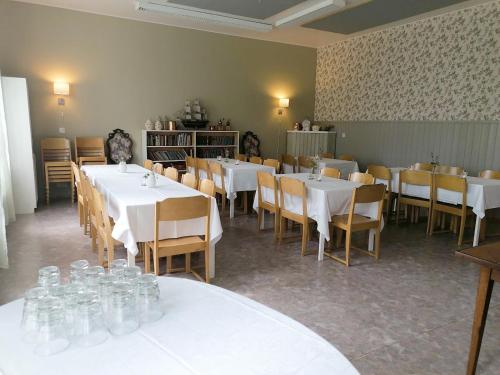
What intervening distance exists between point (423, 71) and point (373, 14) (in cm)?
145

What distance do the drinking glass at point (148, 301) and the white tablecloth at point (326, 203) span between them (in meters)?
3.04

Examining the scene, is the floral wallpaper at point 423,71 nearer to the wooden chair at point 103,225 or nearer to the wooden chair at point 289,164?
the wooden chair at point 289,164

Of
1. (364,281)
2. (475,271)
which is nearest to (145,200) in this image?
(364,281)

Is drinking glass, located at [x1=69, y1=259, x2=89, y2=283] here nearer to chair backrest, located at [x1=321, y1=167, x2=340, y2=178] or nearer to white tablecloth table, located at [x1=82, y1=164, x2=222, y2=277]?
white tablecloth table, located at [x1=82, y1=164, x2=222, y2=277]

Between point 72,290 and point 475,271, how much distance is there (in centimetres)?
409

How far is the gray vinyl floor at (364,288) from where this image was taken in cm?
253

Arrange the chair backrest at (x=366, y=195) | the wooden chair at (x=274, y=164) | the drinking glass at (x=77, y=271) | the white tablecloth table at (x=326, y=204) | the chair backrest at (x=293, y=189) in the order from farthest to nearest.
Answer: the wooden chair at (x=274, y=164), the chair backrest at (x=293, y=189), the white tablecloth table at (x=326, y=204), the chair backrest at (x=366, y=195), the drinking glass at (x=77, y=271)

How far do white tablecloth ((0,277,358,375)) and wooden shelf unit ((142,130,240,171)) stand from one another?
7.02 m

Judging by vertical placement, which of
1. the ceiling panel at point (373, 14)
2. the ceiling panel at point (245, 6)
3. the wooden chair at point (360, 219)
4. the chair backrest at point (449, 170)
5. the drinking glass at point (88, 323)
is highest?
the ceiling panel at point (373, 14)

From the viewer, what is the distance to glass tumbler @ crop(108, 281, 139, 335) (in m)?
1.13

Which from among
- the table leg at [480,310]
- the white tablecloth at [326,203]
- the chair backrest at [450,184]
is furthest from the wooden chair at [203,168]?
the table leg at [480,310]

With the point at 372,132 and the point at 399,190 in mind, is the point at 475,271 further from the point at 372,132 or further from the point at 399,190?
the point at 372,132

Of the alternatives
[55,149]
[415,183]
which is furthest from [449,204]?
[55,149]

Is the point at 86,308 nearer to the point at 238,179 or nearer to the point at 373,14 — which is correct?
the point at 238,179
